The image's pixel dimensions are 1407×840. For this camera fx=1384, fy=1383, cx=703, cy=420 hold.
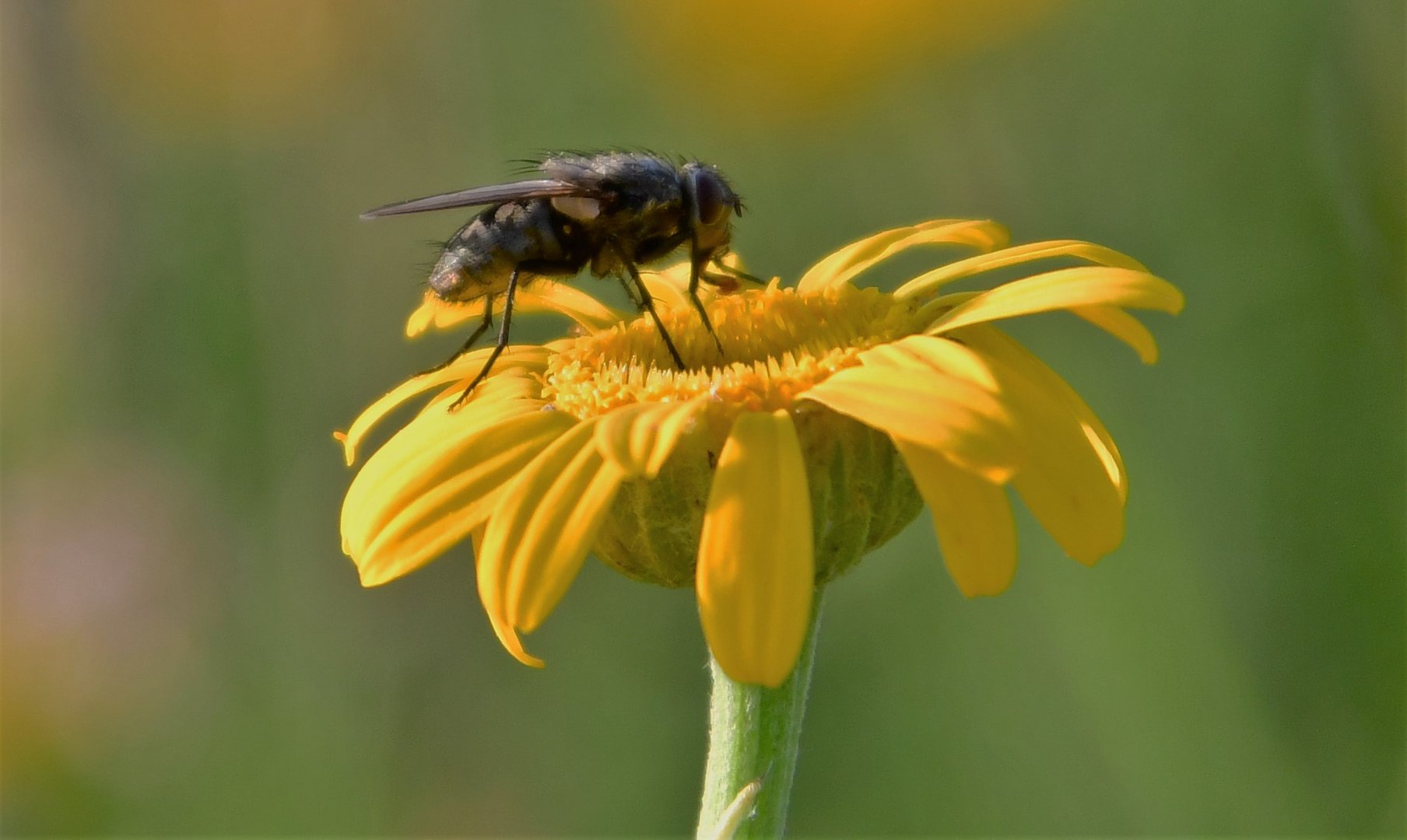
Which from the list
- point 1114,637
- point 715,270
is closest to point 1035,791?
point 1114,637

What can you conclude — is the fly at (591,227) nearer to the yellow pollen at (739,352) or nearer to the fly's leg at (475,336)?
the fly's leg at (475,336)

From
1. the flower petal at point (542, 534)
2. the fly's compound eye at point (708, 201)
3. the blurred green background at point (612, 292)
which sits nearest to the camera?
the flower petal at point (542, 534)

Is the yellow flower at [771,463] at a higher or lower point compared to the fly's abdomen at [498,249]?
lower

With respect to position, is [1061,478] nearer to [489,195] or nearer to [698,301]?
[698,301]

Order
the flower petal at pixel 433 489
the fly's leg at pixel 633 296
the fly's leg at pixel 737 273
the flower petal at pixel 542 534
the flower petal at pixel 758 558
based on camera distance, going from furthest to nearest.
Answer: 1. the fly's leg at pixel 737 273
2. the fly's leg at pixel 633 296
3. the flower petal at pixel 433 489
4. the flower petal at pixel 542 534
5. the flower petal at pixel 758 558

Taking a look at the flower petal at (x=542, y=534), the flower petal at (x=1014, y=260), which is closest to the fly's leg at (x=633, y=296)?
the flower petal at (x=1014, y=260)

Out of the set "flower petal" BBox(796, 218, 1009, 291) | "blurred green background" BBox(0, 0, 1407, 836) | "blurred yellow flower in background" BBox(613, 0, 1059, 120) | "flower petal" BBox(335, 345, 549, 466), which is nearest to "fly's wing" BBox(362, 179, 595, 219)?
"flower petal" BBox(335, 345, 549, 466)

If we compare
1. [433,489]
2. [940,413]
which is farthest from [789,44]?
[940,413]

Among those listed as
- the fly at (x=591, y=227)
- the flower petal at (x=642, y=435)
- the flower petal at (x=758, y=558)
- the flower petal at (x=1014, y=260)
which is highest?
the fly at (x=591, y=227)
